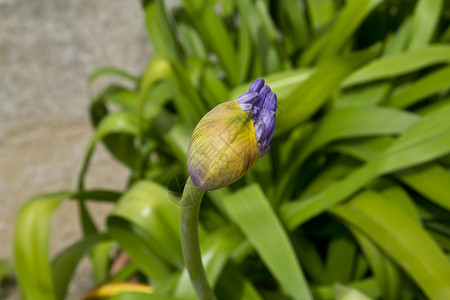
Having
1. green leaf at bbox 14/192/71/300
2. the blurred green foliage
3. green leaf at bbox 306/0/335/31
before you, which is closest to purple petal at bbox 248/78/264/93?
the blurred green foliage

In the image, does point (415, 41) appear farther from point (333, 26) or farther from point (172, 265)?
point (172, 265)

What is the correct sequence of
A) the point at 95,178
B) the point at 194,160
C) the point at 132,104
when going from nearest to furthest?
the point at 194,160 → the point at 132,104 → the point at 95,178

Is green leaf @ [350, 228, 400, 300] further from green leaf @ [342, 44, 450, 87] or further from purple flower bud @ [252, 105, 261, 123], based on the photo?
purple flower bud @ [252, 105, 261, 123]

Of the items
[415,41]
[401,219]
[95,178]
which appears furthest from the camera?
[95,178]

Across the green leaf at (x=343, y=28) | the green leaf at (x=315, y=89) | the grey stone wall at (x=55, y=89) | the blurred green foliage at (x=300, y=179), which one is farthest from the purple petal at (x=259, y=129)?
the grey stone wall at (x=55, y=89)

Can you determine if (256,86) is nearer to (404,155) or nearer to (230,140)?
(230,140)

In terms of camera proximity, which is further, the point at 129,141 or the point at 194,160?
the point at 129,141

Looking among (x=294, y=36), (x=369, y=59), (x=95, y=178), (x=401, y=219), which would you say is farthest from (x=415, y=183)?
(x=95, y=178)

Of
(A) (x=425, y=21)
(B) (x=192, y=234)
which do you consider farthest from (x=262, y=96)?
(A) (x=425, y=21)
